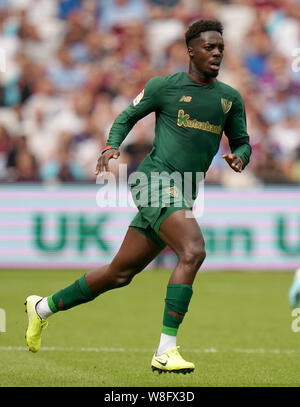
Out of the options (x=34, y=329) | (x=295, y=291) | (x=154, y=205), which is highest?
(x=154, y=205)

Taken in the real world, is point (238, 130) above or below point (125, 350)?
above

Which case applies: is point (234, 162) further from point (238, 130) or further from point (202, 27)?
point (202, 27)

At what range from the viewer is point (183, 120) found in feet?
19.8

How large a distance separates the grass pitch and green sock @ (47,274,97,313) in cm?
47

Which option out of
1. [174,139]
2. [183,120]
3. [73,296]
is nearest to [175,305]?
[73,296]

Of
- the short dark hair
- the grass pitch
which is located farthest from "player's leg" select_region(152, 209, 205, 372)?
the short dark hair

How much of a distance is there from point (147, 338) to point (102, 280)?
80.4 inches

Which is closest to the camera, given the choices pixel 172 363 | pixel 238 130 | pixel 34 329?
pixel 172 363

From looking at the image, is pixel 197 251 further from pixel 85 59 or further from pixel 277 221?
pixel 85 59

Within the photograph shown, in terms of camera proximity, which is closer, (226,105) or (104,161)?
(104,161)

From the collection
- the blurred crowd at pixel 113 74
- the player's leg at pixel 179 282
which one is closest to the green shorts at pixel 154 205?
the player's leg at pixel 179 282

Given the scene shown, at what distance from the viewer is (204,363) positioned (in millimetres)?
6738

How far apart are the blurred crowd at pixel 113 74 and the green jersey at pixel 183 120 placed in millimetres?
8119

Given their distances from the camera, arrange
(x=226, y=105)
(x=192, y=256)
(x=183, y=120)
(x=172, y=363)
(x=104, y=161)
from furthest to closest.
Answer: (x=226, y=105) < (x=183, y=120) < (x=104, y=161) < (x=192, y=256) < (x=172, y=363)
